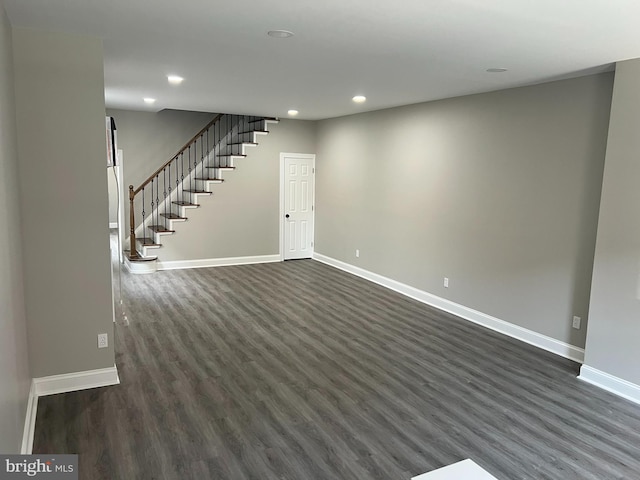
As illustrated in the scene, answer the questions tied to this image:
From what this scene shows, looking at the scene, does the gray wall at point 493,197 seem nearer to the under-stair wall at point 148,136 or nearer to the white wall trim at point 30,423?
the under-stair wall at point 148,136

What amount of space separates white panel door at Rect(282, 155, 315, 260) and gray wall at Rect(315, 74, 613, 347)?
1.52m

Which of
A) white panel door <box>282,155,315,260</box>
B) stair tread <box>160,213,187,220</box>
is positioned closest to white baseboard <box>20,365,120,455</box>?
stair tread <box>160,213,187,220</box>

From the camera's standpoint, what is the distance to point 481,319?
5.44 metres

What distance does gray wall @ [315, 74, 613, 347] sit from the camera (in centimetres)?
437

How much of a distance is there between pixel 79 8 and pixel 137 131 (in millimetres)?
6356

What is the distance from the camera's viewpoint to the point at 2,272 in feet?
6.81

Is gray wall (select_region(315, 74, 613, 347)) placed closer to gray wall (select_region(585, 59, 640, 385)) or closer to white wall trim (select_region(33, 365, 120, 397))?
gray wall (select_region(585, 59, 640, 385))

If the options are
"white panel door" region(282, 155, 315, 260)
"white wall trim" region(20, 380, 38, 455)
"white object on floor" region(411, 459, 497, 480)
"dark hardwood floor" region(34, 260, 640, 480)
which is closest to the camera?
"white object on floor" region(411, 459, 497, 480)

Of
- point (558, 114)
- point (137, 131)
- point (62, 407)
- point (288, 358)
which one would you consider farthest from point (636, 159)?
point (137, 131)

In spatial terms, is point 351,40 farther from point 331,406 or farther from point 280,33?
point 331,406

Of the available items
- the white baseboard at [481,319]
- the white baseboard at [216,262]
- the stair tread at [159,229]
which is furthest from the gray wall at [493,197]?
the stair tread at [159,229]

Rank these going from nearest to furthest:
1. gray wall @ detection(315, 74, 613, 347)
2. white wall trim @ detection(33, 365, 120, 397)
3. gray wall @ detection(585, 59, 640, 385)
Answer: white wall trim @ detection(33, 365, 120, 397)
gray wall @ detection(585, 59, 640, 385)
gray wall @ detection(315, 74, 613, 347)

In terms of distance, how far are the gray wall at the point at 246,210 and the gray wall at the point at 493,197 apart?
1.54 metres

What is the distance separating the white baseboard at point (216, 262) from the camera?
8.01m
